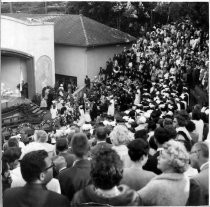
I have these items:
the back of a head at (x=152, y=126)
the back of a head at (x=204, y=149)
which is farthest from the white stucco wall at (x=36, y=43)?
the back of a head at (x=204, y=149)

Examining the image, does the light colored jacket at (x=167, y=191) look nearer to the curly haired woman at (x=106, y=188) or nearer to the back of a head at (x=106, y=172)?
the curly haired woman at (x=106, y=188)

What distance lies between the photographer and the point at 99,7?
481 inches

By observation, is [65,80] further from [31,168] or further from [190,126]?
[31,168]

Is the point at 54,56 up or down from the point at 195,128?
down

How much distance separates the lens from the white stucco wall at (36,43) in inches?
706

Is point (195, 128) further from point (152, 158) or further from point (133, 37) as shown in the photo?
point (133, 37)

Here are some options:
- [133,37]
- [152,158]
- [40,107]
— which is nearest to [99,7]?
[133,37]

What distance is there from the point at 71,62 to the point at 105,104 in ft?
12.8

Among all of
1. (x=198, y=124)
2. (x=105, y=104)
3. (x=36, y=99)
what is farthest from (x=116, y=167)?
(x=36, y=99)

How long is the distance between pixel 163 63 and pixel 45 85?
533 cm

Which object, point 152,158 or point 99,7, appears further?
point 99,7

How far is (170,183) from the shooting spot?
3256 millimetres

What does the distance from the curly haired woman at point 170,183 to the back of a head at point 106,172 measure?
382mm

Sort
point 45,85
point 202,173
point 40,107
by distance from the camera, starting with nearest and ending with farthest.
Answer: point 202,173 < point 40,107 < point 45,85
